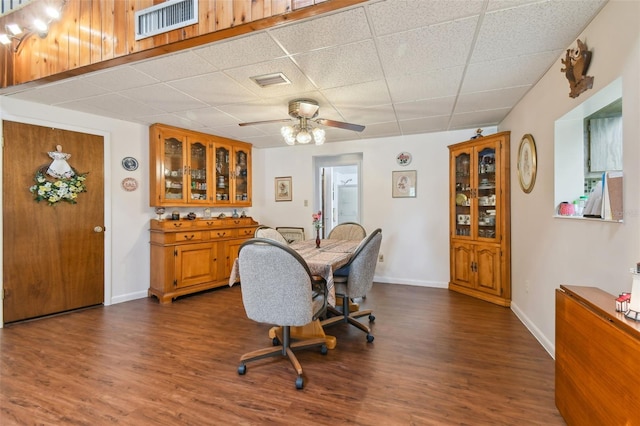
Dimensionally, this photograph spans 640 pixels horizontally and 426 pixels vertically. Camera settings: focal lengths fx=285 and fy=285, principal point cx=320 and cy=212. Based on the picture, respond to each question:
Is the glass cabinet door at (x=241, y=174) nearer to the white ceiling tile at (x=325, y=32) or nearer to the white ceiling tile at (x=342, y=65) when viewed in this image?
the white ceiling tile at (x=342, y=65)

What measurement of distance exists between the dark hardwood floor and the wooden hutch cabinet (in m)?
1.75

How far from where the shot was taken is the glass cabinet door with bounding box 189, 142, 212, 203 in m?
4.28

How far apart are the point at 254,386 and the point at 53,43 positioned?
10.6ft

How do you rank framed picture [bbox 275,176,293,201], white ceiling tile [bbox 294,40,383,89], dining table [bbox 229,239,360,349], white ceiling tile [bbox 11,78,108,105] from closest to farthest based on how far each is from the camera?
1. white ceiling tile [bbox 294,40,383,89]
2. dining table [bbox 229,239,360,349]
3. white ceiling tile [bbox 11,78,108,105]
4. framed picture [bbox 275,176,293,201]

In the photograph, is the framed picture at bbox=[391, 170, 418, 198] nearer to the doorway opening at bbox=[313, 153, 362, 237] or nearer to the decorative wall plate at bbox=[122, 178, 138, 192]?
the doorway opening at bbox=[313, 153, 362, 237]

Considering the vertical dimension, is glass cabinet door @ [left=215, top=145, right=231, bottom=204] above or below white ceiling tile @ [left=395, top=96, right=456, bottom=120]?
below

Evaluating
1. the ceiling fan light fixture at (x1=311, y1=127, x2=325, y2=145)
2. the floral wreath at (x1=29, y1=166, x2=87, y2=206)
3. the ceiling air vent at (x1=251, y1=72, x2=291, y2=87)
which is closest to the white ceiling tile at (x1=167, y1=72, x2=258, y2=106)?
the ceiling air vent at (x1=251, y1=72, x2=291, y2=87)

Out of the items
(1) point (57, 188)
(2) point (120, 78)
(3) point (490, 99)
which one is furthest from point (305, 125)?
(1) point (57, 188)

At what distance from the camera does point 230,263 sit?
14.5 ft

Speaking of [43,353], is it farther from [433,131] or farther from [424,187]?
[433,131]

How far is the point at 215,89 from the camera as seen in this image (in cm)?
273

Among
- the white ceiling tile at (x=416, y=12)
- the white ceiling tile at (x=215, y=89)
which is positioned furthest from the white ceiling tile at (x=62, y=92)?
the white ceiling tile at (x=416, y=12)

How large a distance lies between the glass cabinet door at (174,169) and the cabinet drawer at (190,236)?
1.78 feet

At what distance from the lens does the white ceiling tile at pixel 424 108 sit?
3.05 m
